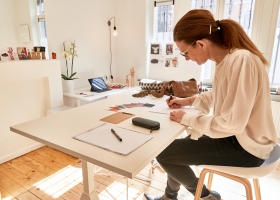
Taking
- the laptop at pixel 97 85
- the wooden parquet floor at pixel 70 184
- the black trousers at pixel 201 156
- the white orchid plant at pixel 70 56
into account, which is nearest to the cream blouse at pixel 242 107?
the black trousers at pixel 201 156

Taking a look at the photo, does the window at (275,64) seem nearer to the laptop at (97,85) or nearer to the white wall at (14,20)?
the laptop at (97,85)

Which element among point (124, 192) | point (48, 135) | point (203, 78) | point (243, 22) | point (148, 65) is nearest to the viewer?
point (48, 135)

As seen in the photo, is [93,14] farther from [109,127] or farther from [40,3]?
[109,127]

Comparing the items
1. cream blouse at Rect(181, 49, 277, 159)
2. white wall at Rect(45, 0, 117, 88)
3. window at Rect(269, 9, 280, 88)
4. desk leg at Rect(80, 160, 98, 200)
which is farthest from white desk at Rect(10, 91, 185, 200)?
window at Rect(269, 9, 280, 88)

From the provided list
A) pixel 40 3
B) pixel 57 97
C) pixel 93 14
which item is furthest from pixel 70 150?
pixel 93 14

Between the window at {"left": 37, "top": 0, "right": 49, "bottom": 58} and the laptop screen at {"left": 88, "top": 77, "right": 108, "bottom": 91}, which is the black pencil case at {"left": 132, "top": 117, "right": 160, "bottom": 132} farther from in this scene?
the window at {"left": 37, "top": 0, "right": 49, "bottom": 58}

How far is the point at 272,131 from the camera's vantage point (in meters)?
0.92

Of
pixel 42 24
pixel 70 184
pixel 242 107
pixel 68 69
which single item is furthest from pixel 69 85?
pixel 242 107

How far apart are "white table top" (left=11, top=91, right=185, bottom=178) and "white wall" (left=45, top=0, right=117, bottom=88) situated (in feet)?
4.95

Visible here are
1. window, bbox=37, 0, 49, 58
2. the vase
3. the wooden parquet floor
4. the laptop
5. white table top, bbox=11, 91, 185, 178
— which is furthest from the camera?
the laptop

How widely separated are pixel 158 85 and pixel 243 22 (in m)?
1.45

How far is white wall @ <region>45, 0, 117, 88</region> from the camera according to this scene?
2.38 meters

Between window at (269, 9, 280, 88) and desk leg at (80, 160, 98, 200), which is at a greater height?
window at (269, 9, 280, 88)

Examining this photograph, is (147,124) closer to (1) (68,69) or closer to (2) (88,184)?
(2) (88,184)
